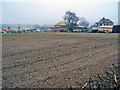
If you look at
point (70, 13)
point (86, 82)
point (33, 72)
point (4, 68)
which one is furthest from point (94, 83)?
point (70, 13)

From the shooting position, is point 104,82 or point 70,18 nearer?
point 104,82

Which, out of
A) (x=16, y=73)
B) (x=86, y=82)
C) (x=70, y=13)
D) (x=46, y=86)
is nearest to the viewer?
(x=46, y=86)

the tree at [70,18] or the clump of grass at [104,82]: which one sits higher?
the tree at [70,18]

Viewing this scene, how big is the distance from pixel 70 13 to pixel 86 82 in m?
76.7

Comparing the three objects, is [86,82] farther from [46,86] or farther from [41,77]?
[41,77]

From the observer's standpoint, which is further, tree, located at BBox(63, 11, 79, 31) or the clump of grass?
tree, located at BBox(63, 11, 79, 31)

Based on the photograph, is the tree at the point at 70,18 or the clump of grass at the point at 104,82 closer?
the clump of grass at the point at 104,82

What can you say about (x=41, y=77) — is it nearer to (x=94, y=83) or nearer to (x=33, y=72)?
(x=33, y=72)

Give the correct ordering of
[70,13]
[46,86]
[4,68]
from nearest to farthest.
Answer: [46,86], [4,68], [70,13]

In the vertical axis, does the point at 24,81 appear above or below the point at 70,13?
below

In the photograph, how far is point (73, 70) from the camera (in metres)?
5.14

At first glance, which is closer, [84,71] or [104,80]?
[104,80]

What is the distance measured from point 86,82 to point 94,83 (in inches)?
10.5

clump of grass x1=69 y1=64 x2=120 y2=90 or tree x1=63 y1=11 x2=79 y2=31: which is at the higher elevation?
tree x1=63 y1=11 x2=79 y2=31
